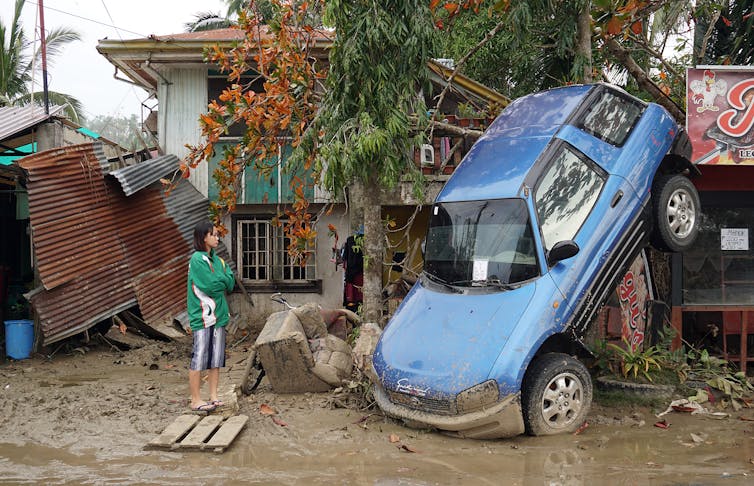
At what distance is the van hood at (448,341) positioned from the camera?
5.85 metres

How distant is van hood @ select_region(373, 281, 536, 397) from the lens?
5.85 m

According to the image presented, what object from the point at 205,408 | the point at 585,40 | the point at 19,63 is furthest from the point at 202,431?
the point at 19,63

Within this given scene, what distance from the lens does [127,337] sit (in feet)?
36.4

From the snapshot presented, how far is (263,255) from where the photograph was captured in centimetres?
1368

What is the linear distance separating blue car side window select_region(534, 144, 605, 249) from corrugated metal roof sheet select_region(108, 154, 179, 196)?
6.85m

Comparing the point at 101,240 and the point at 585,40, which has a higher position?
the point at 585,40

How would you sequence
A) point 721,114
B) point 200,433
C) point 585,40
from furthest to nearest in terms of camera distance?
point 585,40 → point 721,114 → point 200,433

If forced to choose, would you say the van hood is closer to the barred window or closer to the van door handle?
the van door handle

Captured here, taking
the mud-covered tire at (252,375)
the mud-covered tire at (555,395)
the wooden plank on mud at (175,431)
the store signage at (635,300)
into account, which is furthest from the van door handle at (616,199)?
the wooden plank on mud at (175,431)

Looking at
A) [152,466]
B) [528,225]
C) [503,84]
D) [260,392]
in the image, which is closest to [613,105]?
[528,225]

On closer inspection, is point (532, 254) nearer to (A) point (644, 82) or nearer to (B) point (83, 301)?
(A) point (644, 82)

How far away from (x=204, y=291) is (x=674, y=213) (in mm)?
5089

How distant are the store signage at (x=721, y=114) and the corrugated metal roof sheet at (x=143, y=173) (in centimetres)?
817

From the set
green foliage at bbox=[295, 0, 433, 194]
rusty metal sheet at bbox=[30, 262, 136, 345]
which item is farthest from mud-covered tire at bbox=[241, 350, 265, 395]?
rusty metal sheet at bbox=[30, 262, 136, 345]
